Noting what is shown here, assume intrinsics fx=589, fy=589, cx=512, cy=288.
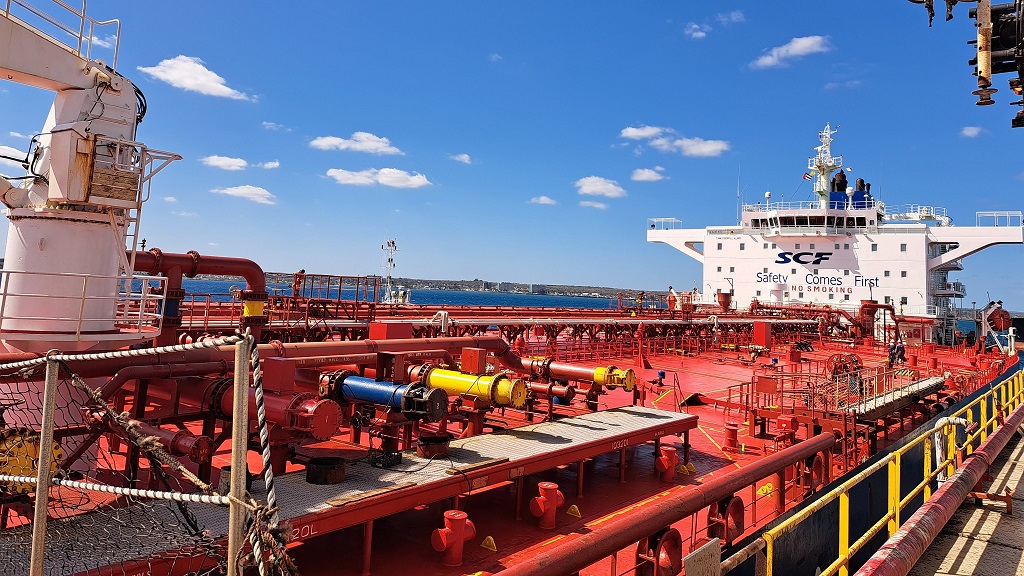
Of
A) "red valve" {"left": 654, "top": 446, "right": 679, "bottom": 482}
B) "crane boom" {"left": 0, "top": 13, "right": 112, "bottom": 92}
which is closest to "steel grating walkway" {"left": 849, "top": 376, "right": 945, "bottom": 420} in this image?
"red valve" {"left": 654, "top": 446, "right": 679, "bottom": 482}

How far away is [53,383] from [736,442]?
11.7m

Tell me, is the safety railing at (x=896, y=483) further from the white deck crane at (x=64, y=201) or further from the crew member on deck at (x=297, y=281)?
the crew member on deck at (x=297, y=281)

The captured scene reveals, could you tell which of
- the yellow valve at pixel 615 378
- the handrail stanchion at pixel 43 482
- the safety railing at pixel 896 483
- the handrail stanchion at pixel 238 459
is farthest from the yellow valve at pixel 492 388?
the handrail stanchion at pixel 238 459

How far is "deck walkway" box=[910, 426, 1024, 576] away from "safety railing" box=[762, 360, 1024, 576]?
0.49m

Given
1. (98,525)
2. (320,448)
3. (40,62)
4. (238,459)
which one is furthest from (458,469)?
(40,62)

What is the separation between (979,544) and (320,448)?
8.94 m

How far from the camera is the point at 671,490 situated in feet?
31.1

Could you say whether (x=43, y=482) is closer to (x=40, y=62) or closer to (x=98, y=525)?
(x=98, y=525)

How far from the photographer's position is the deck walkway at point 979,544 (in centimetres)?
647

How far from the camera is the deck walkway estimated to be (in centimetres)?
647

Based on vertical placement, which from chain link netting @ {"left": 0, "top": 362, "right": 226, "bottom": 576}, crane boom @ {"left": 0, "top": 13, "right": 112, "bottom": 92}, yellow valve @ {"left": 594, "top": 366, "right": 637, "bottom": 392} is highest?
crane boom @ {"left": 0, "top": 13, "right": 112, "bottom": 92}

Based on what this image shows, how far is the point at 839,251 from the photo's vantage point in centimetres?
3662

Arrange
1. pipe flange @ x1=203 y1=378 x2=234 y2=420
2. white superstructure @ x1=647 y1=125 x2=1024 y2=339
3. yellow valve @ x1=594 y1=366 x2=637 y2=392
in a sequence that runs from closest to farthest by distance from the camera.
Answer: pipe flange @ x1=203 y1=378 x2=234 y2=420, yellow valve @ x1=594 y1=366 x2=637 y2=392, white superstructure @ x1=647 y1=125 x2=1024 y2=339

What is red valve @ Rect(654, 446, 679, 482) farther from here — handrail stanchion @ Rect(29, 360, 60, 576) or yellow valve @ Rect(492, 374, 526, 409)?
handrail stanchion @ Rect(29, 360, 60, 576)
